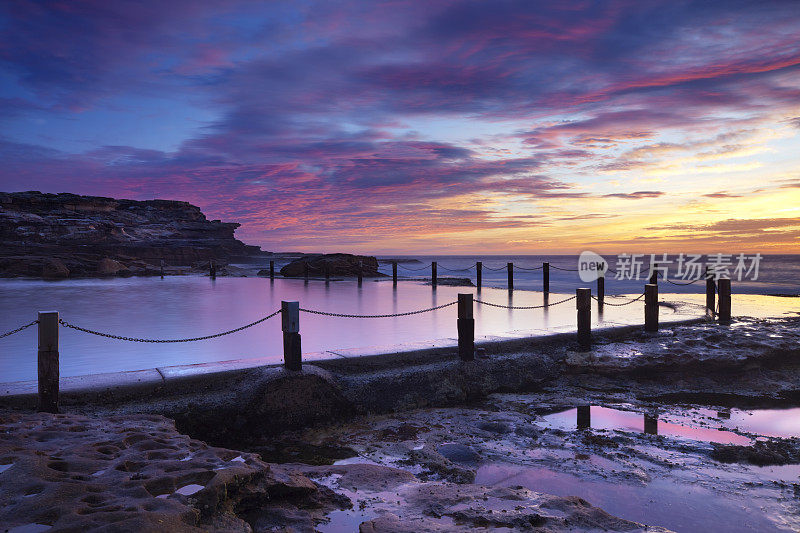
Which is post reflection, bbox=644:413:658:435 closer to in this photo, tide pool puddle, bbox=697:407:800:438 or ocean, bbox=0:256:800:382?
tide pool puddle, bbox=697:407:800:438

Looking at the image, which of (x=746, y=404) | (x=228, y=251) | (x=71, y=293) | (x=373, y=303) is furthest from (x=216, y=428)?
(x=228, y=251)

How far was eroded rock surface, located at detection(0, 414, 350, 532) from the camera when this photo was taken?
110 inches

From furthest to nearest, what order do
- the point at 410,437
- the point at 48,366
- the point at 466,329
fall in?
the point at 466,329 → the point at 410,437 → the point at 48,366

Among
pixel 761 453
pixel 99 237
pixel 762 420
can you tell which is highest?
pixel 99 237

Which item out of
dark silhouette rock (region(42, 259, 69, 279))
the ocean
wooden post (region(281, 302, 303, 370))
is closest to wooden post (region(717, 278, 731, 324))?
the ocean

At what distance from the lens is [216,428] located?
5602 millimetres

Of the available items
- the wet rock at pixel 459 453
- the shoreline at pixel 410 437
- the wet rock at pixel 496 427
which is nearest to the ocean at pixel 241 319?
the shoreline at pixel 410 437

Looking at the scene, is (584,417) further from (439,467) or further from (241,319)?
(241,319)

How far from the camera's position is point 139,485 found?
126 inches

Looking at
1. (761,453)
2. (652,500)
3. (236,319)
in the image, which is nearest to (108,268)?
(236,319)

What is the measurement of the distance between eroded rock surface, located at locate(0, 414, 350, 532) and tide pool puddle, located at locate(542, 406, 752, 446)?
327cm

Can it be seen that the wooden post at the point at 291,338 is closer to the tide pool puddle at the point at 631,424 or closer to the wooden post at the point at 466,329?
the wooden post at the point at 466,329

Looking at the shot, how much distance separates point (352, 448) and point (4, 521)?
297cm

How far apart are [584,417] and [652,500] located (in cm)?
221
